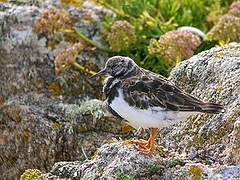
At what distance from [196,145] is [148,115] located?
0.71m

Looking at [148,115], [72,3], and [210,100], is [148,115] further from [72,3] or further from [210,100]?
[72,3]

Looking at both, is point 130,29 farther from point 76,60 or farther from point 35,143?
point 35,143

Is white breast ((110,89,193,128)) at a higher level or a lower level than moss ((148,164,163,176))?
higher

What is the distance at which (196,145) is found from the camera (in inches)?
309

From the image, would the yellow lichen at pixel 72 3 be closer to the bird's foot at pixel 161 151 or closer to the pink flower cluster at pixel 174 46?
the pink flower cluster at pixel 174 46

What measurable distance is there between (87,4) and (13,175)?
323 centimetres

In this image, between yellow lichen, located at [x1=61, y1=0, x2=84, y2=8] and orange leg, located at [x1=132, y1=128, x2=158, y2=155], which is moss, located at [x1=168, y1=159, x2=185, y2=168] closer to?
orange leg, located at [x1=132, y1=128, x2=158, y2=155]

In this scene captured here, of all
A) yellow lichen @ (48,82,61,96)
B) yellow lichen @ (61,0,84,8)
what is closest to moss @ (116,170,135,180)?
yellow lichen @ (48,82,61,96)

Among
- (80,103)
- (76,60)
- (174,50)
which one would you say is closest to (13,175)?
(80,103)

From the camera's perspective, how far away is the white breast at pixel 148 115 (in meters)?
7.39

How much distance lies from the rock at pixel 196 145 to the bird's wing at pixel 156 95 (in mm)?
433

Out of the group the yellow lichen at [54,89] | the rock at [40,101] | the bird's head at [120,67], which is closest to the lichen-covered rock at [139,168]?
the bird's head at [120,67]

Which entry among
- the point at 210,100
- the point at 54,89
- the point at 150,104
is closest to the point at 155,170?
the point at 150,104

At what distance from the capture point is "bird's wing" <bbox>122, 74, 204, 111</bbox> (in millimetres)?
7430
